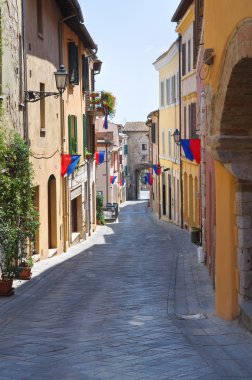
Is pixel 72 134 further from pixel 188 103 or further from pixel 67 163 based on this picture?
pixel 188 103

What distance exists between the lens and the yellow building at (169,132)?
37312 mm

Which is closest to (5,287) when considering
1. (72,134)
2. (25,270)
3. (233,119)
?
(25,270)

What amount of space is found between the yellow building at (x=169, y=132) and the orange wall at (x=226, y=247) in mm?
24242

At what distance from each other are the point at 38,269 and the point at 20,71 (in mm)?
5140

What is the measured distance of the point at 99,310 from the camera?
12.8m

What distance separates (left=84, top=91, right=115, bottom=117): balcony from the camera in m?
33.2

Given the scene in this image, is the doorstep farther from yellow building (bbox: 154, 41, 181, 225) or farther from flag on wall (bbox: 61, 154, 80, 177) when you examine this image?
yellow building (bbox: 154, 41, 181, 225)

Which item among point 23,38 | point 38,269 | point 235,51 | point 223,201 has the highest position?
point 23,38

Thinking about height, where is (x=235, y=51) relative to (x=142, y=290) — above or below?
above

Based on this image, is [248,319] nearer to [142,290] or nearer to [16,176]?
[142,290]

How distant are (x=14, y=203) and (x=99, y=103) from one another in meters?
18.7

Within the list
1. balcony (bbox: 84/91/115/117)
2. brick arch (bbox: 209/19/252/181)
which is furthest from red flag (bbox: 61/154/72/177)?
brick arch (bbox: 209/19/252/181)

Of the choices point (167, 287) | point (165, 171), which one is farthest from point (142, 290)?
point (165, 171)

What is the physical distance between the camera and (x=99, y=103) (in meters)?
33.4
